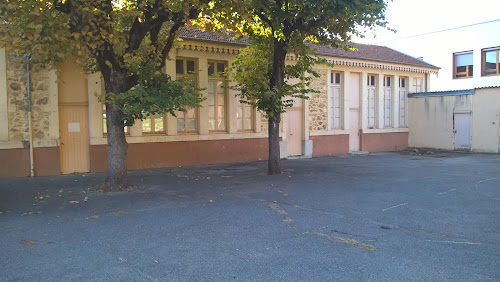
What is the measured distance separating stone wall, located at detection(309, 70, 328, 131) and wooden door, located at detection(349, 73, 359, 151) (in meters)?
1.79

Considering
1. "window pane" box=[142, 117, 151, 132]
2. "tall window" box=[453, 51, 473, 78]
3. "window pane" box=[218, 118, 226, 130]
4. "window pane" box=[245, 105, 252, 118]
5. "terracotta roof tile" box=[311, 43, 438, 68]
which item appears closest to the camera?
"window pane" box=[142, 117, 151, 132]

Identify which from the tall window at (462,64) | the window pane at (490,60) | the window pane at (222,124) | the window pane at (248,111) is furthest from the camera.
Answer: the tall window at (462,64)

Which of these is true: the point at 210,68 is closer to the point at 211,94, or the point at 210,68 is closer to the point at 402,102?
the point at 211,94

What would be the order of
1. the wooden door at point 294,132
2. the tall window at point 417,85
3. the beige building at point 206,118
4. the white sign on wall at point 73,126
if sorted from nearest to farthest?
the beige building at point 206,118 → the white sign on wall at point 73,126 → the wooden door at point 294,132 → the tall window at point 417,85

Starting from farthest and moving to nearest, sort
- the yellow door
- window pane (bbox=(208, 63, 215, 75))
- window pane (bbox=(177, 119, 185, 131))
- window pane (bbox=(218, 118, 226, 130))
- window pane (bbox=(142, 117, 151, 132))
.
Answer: window pane (bbox=(218, 118, 226, 130))
window pane (bbox=(208, 63, 215, 75))
window pane (bbox=(177, 119, 185, 131))
window pane (bbox=(142, 117, 151, 132))
the yellow door

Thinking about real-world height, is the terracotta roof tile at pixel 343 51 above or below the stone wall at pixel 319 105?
above

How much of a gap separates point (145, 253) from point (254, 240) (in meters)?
1.46

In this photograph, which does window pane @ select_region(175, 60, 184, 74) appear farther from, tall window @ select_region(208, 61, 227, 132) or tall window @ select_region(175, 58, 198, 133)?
tall window @ select_region(208, 61, 227, 132)

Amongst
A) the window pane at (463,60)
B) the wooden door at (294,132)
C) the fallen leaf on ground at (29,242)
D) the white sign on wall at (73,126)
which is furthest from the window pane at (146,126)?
the window pane at (463,60)

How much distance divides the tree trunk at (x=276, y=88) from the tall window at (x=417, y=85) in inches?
480

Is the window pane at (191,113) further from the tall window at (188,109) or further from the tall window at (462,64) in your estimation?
the tall window at (462,64)

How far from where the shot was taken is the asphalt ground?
4.22 metres

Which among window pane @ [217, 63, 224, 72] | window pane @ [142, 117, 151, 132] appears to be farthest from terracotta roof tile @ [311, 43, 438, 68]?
window pane @ [142, 117, 151, 132]

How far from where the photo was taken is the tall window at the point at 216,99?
1384cm
